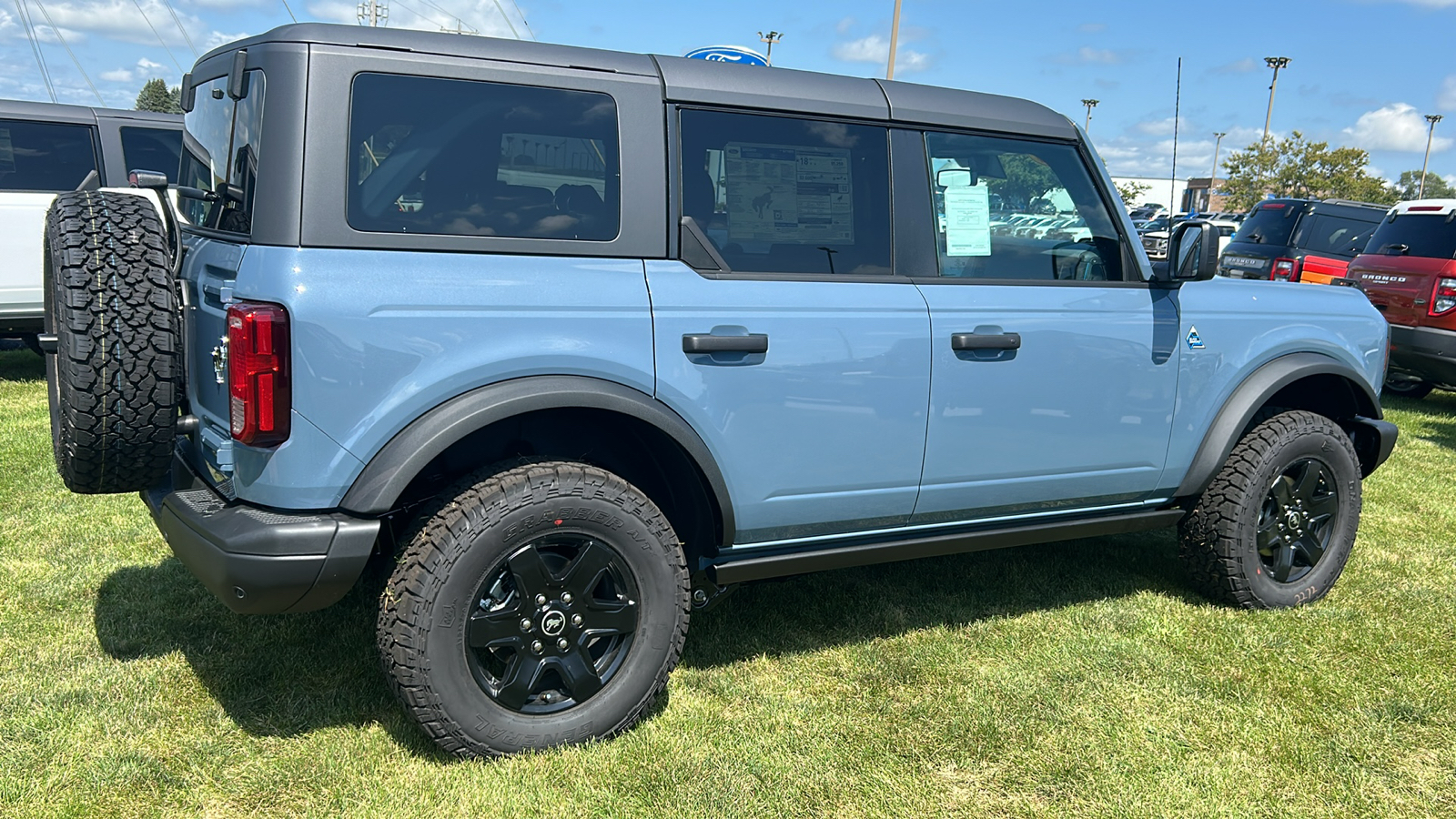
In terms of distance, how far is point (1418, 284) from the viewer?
27.8 feet

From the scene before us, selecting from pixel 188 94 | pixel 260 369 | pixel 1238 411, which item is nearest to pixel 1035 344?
pixel 1238 411

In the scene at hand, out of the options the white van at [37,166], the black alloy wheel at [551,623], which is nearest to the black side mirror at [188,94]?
the black alloy wheel at [551,623]

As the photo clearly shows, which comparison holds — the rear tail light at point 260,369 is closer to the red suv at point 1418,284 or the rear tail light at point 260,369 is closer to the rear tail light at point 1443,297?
the red suv at point 1418,284

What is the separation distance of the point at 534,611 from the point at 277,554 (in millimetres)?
686

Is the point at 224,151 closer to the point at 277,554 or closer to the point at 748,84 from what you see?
the point at 277,554

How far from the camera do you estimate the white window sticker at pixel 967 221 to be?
3535 millimetres

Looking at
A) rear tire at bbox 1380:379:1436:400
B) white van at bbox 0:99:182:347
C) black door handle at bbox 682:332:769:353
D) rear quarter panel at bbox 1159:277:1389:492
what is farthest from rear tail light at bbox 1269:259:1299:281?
white van at bbox 0:99:182:347

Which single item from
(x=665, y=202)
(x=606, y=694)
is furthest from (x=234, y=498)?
(x=665, y=202)

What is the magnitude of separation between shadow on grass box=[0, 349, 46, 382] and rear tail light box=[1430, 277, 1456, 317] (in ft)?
36.4

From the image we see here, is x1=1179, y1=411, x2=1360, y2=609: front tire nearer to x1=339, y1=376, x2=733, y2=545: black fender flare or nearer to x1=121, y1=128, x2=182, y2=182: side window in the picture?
x1=339, y1=376, x2=733, y2=545: black fender flare

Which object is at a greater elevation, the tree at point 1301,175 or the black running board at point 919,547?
the tree at point 1301,175

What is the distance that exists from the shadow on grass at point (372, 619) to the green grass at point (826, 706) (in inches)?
0.5

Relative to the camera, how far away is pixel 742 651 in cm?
377

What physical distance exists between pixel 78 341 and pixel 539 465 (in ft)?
3.91
